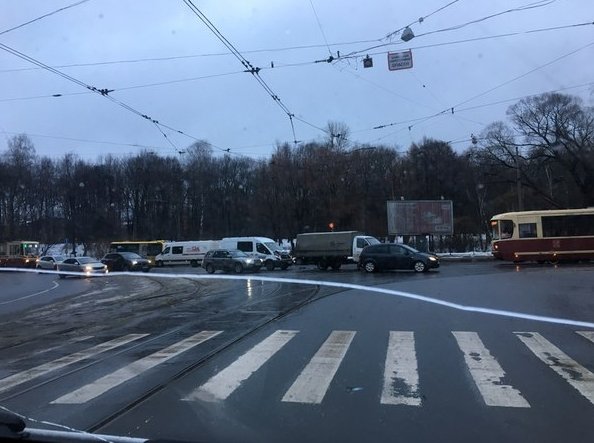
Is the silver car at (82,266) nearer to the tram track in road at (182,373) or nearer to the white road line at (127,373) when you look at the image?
the tram track in road at (182,373)

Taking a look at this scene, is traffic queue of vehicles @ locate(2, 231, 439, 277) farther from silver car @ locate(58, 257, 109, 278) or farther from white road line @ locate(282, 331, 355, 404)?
white road line @ locate(282, 331, 355, 404)

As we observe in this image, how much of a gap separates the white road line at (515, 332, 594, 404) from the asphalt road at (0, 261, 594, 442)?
0.03 metres

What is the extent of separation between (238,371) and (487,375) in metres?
3.10

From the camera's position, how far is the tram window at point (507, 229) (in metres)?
36.7

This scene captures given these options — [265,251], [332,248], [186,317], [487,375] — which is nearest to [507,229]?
[332,248]

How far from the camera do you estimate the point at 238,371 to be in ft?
24.9

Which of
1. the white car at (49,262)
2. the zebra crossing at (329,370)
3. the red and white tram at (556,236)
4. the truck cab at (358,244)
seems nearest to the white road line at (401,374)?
the zebra crossing at (329,370)

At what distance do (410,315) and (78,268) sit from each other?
31.7 m

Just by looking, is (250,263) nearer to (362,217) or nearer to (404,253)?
(404,253)

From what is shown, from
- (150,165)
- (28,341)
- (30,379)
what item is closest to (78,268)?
(28,341)

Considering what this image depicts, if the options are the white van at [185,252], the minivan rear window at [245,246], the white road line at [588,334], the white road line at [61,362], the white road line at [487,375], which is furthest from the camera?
the white van at [185,252]

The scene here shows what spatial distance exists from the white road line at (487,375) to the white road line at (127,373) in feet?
13.8

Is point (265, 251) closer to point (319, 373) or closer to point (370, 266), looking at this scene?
point (370, 266)

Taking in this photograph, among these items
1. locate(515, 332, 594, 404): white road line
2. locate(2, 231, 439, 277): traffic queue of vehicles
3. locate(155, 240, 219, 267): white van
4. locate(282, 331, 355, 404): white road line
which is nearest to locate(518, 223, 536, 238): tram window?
locate(2, 231, 439, 277): traffic queue of vehicles
